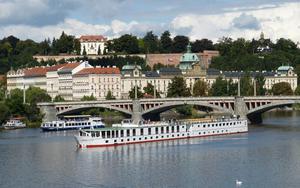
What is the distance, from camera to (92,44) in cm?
17438

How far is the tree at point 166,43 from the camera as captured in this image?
180m

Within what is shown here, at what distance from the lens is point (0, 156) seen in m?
69.0

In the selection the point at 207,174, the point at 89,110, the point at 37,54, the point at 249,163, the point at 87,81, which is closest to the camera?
the point at 207,174

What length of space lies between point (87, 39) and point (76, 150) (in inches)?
4099

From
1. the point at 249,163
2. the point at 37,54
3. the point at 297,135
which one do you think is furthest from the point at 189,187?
the point at 37,54

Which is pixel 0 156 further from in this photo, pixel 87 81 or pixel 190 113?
pixel 87 81

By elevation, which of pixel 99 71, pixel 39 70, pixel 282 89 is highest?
pixel 39 70

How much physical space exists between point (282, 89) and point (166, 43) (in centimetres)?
4584

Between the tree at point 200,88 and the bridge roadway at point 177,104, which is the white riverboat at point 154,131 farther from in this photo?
the tree at point 200,88

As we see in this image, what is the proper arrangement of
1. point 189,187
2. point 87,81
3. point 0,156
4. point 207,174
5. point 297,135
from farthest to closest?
point 87,81 → point 297,135 → point 0,156 → point 207,174 → point 189,187

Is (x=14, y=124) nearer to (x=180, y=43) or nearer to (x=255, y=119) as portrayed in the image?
(x=255, y=119)

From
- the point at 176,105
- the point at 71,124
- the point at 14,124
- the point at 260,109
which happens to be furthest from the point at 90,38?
the point at 260,109

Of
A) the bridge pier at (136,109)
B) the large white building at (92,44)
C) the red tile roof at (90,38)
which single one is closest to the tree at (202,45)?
the large white building at (92,44)

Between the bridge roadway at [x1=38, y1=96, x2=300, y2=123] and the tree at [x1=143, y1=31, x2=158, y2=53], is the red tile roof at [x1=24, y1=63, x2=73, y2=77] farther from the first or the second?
the bridge roadway at [x1=38, y1=96, x2=300, y2=123]
